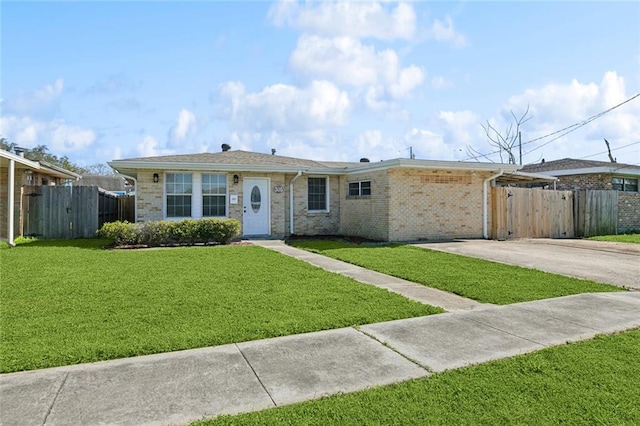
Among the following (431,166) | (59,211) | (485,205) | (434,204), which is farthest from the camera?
(485,205)

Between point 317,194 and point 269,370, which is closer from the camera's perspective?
point 269,370

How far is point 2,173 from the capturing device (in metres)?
14.2

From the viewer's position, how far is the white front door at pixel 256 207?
1521 centimetres

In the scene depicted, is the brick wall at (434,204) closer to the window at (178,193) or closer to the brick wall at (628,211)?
the window at (178,193)

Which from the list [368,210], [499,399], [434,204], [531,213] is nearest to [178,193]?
[368,210]

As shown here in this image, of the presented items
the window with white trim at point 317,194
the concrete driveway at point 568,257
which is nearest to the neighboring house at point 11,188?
the window with white trim at point 317,194

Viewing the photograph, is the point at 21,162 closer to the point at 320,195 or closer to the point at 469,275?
the point at 320,195

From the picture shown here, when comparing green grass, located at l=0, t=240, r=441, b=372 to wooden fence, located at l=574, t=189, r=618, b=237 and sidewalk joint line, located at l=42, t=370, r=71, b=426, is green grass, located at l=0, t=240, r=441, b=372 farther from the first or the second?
wooden fence, located at l=574, t=189, r=618, b=237

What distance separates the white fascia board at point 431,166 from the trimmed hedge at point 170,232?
16.7 feet

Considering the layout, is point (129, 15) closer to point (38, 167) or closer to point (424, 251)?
point (38, 167)

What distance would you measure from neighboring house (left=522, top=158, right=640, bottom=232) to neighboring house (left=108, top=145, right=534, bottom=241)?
948cm

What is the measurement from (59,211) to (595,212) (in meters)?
21.6

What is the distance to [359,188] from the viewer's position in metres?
15.5

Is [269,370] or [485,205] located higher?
[485,205]
